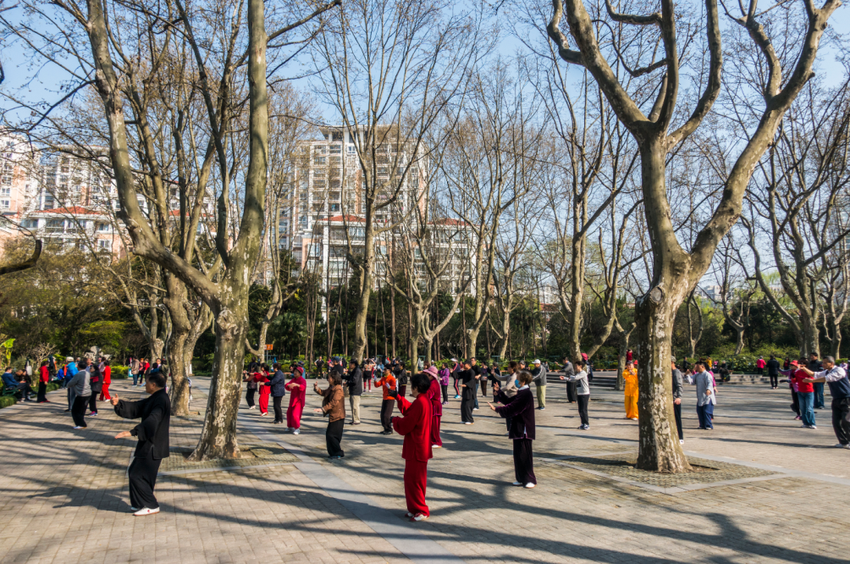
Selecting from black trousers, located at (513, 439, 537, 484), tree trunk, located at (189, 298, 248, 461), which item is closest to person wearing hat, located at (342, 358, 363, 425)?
tree trunk, located at (189, 298, 248, 461)

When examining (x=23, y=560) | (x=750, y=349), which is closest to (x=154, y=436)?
(x=23, y=560)

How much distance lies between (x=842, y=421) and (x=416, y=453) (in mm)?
9536

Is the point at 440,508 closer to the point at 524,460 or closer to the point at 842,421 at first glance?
the point at 524,460

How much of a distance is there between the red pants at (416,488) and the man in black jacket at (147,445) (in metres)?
2.71

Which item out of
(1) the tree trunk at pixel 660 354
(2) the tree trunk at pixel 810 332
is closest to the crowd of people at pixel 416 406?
(1) the tree trunk at pixel 660 354

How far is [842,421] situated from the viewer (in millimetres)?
10766

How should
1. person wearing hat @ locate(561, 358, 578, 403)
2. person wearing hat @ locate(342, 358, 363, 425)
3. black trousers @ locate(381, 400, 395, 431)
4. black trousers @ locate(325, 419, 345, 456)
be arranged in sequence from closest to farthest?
black trousers @ locate(325, 419, 345, 456)
black trousers @ locate(381, 400, 395, 431)
person wearing hat @ locate(342, 358, 363, 425)
person wearing hat @ locate(561, 358, 578, 403)

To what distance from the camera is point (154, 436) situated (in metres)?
6.17

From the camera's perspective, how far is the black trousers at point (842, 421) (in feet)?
35.3

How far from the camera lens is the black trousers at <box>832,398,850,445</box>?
10.8 metres

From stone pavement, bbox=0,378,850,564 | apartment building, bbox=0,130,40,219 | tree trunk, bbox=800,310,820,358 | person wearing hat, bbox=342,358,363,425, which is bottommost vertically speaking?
stone pavement, bbox=0,378,850,564

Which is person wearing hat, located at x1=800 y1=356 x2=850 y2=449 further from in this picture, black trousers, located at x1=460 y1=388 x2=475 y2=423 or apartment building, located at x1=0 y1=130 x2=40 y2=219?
apartment building, located at x1=0 y1=130 x2=40 y2=219

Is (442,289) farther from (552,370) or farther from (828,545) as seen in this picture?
(828,545)

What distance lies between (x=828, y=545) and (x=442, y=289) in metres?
43.1
